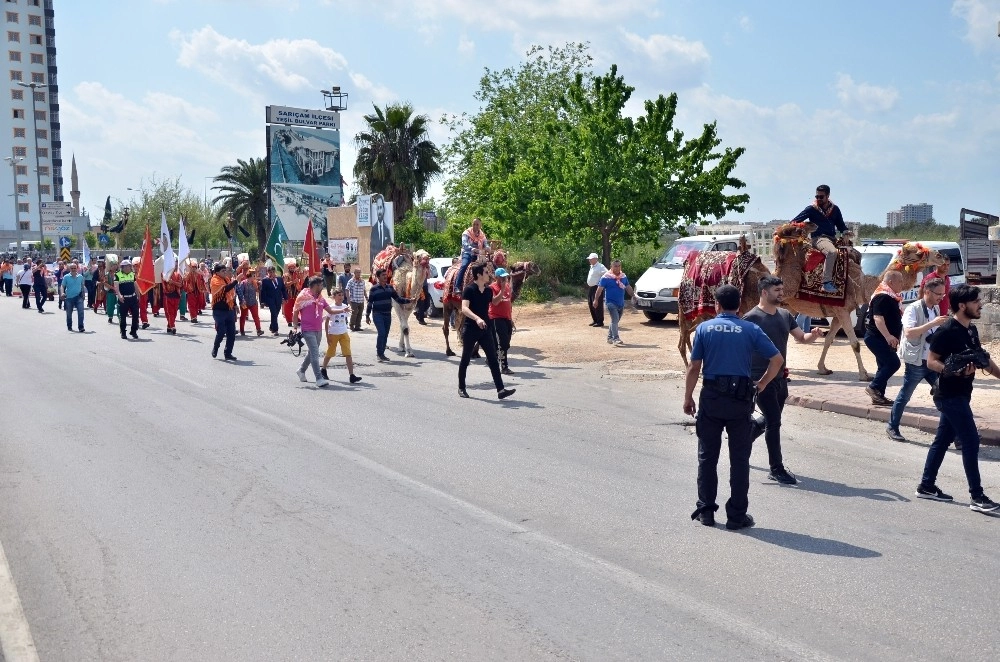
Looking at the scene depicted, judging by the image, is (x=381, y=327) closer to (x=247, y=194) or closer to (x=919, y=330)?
(x=919, y=330)

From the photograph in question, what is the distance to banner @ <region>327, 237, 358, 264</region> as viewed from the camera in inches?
1559

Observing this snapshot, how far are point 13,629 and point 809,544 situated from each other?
4.83 metres

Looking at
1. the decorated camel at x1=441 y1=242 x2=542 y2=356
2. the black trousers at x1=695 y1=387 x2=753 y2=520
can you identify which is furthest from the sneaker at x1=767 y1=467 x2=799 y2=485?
the decorated camel at x1=441 y1=242 x2=542 y2=356

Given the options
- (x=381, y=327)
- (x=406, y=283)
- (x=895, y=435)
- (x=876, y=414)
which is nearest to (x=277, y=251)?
(x=406, y=283)

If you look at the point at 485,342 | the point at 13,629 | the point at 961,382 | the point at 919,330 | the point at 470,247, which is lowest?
the point at 13,629

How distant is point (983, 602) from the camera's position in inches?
225

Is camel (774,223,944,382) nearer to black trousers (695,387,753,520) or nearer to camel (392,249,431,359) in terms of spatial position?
camel (392,249,431,359)

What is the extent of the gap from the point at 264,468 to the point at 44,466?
2170mm

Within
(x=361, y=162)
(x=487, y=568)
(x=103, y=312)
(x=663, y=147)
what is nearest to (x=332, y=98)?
(x=361, y=162)

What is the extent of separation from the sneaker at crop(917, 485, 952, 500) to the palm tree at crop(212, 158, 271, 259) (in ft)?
198

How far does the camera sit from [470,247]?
18672 millimetres

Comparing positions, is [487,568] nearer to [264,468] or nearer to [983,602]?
[983,602]

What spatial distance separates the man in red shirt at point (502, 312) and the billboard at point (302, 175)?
106 ft

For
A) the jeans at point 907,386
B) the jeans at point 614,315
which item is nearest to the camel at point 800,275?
the jeans at point 907,386
